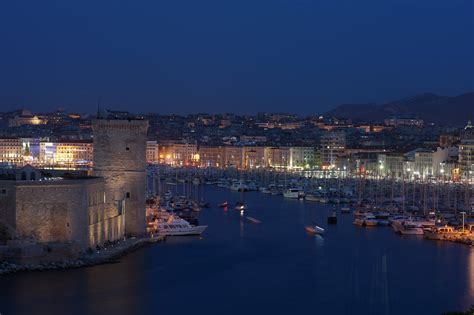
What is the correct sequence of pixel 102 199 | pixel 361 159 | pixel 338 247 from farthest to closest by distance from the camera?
pixel 361 159
pixel 338 247
pixel 102 199

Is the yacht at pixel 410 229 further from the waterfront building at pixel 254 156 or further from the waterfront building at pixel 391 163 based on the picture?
the waterfront building at pixel 254 156

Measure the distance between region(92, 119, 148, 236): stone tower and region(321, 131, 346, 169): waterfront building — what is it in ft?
146

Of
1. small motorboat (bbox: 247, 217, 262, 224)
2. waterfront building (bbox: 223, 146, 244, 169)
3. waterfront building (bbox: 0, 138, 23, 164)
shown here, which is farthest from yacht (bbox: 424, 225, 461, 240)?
waterfront building (bbox: 0, 138, 23, 164)

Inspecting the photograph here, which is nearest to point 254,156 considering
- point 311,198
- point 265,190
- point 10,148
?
point 10,148

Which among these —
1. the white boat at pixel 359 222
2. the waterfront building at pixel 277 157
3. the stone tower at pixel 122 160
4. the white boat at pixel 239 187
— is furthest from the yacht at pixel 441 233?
the waterfront building at pixel 277 157

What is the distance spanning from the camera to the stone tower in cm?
1941

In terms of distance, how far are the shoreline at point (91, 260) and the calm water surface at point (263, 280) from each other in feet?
0.58

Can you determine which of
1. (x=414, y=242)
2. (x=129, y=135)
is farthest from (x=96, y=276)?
(x=414, y=242)

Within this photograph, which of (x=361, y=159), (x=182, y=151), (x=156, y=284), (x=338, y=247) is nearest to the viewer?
(x=156, y=284)

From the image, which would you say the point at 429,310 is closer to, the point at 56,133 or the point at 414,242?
the point at 414,242

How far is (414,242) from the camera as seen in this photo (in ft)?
76.4

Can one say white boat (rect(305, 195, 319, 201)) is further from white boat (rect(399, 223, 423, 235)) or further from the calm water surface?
the calm water surface

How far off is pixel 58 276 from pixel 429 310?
249 inches

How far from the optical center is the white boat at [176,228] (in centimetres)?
2214
